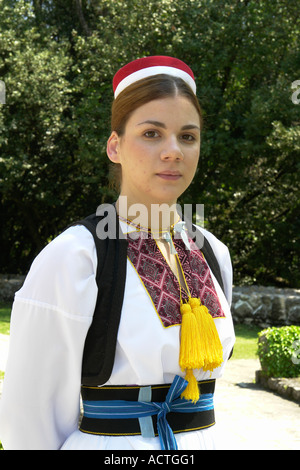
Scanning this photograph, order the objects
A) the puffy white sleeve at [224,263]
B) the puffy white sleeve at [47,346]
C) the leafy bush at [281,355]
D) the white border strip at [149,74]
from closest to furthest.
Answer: the puffy white sleeve at [47,346], the white border strip at [149,74], the puffy white sleeve at [224,263], the leafy bush at [281,355]

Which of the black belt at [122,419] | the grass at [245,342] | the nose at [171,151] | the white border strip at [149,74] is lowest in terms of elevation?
the grass at [245,342]

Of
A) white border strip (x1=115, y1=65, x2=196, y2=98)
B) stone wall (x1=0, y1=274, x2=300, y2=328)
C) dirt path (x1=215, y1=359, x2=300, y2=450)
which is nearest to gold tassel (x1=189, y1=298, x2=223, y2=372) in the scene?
white border strip (x1=115, y1=65, x2=196, y2=98)

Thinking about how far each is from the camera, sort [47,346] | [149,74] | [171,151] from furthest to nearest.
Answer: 1. [149,74]
2. [171,151]
3. [47,346]

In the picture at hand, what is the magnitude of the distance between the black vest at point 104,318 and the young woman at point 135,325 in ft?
0.06

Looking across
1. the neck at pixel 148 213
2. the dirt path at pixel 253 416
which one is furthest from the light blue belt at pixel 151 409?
the dirt path at pixel 253 416

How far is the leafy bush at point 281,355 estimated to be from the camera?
7.02m

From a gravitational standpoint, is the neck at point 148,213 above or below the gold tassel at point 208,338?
above

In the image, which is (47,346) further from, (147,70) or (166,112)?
(147,70)

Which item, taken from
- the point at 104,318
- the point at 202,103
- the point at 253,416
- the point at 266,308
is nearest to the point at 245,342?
the point at 266,308

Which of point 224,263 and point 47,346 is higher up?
point 224,263

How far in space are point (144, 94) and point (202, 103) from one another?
37.0 ft

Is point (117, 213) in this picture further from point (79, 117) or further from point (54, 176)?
point (54, 176)

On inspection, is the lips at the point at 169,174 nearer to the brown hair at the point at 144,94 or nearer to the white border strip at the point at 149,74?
the brown hair at the point at 144,94

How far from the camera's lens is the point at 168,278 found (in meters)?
1.77
